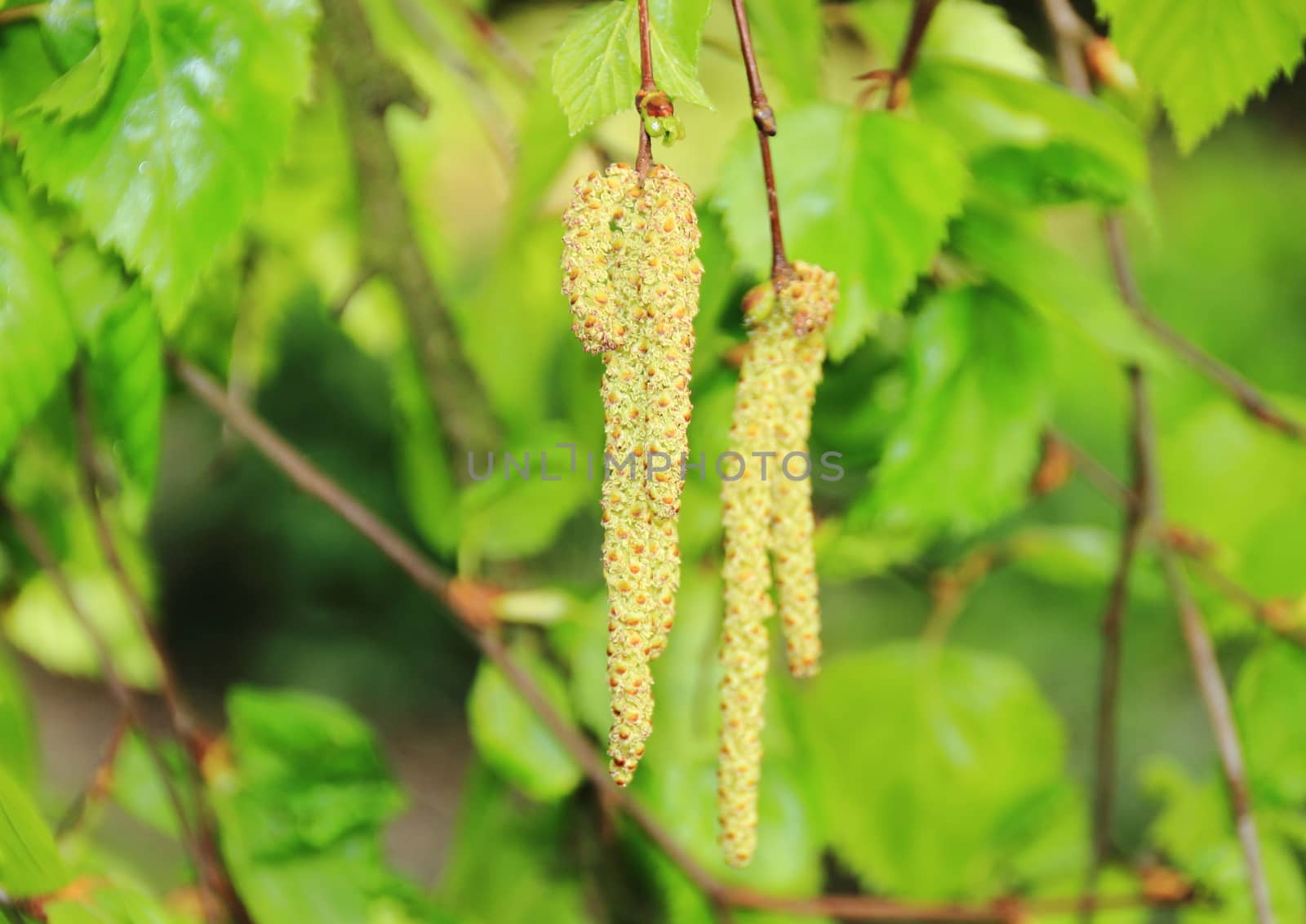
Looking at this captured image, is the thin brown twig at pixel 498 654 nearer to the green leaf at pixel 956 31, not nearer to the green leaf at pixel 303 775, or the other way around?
the green leaf at pixel 303 775

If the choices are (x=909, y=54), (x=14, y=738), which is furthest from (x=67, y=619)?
(x=909, y=54)

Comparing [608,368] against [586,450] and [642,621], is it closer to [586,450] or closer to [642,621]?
[642,621]

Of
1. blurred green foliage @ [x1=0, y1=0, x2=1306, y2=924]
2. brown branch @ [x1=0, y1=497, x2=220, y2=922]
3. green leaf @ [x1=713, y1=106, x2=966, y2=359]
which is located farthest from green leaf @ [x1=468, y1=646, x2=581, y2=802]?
green leaf @ [x1=713, y1=106, x2=966, y2=359]

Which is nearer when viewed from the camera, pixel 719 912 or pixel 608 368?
pixel 608 368

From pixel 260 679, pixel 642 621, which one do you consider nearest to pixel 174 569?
pixel 260 679

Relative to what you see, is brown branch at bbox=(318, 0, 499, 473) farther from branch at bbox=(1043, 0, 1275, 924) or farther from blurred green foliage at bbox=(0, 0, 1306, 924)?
branch at bbox=(1043, 0, 1275, 924)
